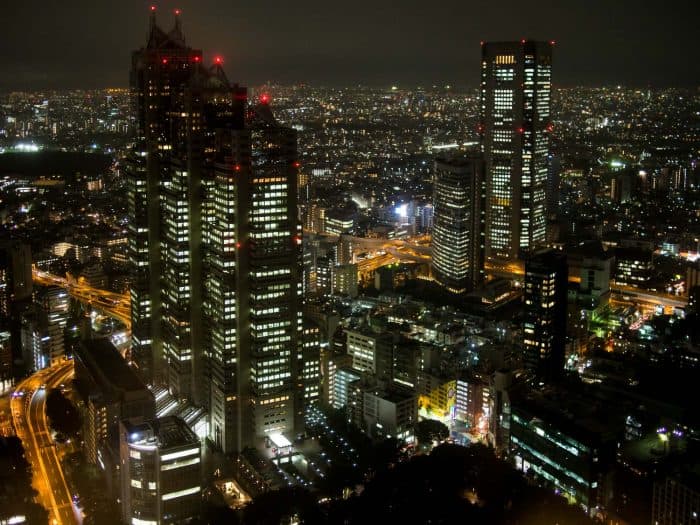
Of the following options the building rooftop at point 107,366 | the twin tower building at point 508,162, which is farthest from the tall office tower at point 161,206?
the twin tower building at point 508,162

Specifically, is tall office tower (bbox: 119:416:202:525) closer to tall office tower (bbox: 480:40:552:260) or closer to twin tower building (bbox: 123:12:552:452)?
twin tower building (bbox: 123:12:552:452)

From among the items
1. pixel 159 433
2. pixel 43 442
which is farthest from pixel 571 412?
pixel 43 442

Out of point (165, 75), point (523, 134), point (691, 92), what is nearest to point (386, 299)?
point (523, 134)

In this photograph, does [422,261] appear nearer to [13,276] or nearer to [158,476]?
[13,276]

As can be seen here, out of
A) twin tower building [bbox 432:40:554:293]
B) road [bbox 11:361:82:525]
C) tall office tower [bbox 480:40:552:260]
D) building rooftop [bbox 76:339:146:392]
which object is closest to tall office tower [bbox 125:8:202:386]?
building rooftop [bbox 76:339:146:392]

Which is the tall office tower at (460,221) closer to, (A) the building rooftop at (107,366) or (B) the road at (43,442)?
(A) the building rooftop at (107,366)
